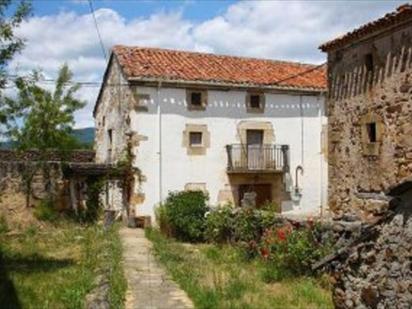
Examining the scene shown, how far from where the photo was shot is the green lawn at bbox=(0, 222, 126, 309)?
8.87m

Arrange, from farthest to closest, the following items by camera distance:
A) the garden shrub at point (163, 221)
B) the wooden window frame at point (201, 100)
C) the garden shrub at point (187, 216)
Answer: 1. the wooden window frame at point (201, 100)
2. the garden shrub at point (163, 221)
3. the garden shrub at point (187, 216)

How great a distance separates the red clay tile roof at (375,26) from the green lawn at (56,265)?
7.22m

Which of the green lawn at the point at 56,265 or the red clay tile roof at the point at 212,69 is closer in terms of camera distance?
the green lawn at the point at 56,265

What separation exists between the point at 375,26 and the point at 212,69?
9834 millimetres

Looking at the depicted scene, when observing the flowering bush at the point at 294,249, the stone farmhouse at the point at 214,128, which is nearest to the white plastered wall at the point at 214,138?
the stone farmhouse at the point at 214,128

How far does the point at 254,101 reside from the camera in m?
21.9

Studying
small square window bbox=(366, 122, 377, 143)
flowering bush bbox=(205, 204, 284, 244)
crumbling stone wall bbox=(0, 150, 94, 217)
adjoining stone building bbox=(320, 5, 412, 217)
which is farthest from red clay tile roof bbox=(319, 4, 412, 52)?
crumbling stone wall bbox=(0, 150, 94, 217)

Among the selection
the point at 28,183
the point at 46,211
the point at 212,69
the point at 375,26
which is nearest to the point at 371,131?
the point at 375,26

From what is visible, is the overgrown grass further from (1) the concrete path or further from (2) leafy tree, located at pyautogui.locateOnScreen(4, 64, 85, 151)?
(2) leafy tree, located at pyautogui.locateOnScreen(4, 64, 85, 151)

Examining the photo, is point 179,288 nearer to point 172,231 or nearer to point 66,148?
point 172,231

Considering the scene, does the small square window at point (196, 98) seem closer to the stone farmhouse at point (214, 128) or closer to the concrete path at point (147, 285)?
the stone farmhouse at point (214, 128)

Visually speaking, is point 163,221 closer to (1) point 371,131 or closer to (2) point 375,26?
(1) point 371,131

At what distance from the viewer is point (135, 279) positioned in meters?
10.5

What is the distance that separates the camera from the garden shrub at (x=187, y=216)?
16080mm
